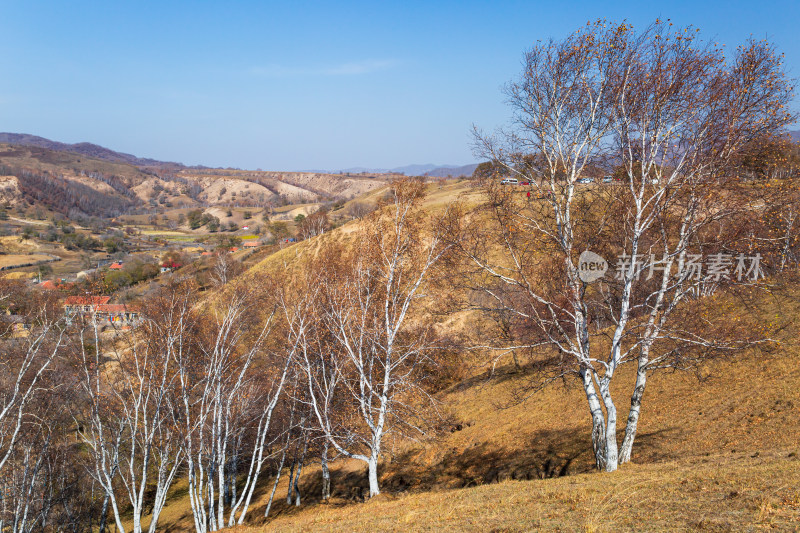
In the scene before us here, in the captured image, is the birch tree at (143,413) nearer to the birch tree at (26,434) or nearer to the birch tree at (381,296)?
the birch tree at (26,434)

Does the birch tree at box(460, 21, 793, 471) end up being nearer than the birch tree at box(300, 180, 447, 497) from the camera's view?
Yes

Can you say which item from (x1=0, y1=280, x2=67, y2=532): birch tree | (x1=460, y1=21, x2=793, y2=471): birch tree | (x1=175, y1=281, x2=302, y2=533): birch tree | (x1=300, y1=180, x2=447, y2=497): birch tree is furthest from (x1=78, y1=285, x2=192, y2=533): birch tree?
(x1=460, y1=21, x2=793, y2=471): birch tree

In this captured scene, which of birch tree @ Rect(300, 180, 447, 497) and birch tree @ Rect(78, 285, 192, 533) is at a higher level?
birch tree @ Rect(300, 180, 447, 497)

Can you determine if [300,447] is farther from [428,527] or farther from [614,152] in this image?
[614,152]

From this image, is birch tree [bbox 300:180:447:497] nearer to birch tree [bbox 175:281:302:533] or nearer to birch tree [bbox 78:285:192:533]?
birch tree [bbox 175:281:302:533]

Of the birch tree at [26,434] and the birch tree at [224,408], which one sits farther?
the birch tree at [26,434]

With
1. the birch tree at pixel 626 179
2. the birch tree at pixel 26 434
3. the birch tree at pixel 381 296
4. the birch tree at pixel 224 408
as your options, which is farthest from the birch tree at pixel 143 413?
the birch tree at pixel 626 179

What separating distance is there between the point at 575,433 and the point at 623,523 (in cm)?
1202

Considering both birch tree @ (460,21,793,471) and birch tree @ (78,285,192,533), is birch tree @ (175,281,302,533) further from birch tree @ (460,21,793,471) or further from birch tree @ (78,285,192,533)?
birch tree @ (460,21,793,471)

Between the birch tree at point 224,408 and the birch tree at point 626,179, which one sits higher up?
the birch tree at point 626,179

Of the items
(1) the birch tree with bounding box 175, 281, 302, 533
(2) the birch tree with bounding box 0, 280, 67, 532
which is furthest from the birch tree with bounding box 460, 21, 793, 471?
(2) the birch tree with bounding box 0, 280, 67, 532

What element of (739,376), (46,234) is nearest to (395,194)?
(739,376)

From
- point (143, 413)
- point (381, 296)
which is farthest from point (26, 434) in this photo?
point (381, 296)

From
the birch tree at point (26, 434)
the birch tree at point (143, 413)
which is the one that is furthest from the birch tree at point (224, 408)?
the birch tree at point (26, 434)
